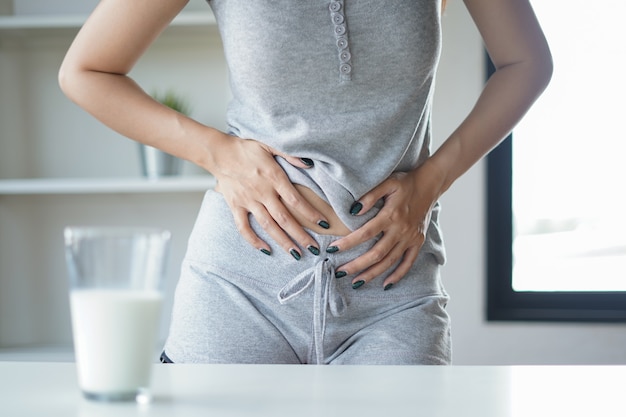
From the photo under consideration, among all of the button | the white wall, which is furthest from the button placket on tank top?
the white wall

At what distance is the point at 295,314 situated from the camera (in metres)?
0.93

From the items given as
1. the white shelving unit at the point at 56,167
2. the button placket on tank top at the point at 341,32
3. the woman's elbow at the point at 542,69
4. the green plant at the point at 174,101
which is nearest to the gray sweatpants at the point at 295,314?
the button placket on tank top at the point at 341,32

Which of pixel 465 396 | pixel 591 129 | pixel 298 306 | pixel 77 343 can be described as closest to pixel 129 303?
pixel 77 343

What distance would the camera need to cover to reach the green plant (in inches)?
91.0

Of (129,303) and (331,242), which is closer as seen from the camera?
(129,303)

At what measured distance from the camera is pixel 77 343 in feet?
1.65

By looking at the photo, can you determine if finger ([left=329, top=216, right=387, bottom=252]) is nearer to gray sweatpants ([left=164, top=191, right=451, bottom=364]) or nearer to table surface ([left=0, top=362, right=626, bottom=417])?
gray sweatpants ([left=164, top=191, right=451, bottom=364])

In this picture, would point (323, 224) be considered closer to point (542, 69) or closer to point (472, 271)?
point (542, 69)

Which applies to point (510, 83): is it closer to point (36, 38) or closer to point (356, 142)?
point (356, 142)

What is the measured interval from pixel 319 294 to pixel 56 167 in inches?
72.9

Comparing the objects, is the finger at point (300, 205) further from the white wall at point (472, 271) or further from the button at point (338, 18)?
the white wall at point (472, 271)

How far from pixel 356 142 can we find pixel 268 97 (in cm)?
12

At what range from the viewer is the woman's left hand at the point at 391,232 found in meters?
0.94

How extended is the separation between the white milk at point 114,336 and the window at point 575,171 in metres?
2.37
